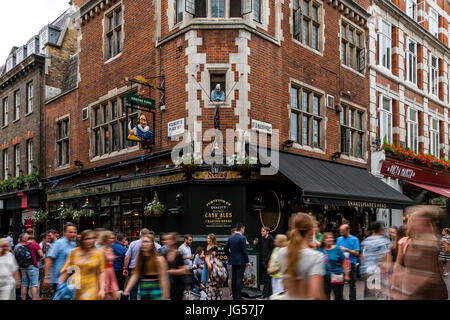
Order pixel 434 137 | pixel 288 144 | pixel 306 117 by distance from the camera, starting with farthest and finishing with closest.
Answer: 1. pixel 434 137
2. pixel 306 117
3. pixel 288 144

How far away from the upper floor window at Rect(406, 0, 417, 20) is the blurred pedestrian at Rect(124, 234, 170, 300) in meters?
20.1

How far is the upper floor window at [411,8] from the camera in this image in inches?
859

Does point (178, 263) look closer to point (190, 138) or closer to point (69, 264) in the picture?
point (69, 264)

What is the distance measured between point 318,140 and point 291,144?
2.38m

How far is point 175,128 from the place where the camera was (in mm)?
13320

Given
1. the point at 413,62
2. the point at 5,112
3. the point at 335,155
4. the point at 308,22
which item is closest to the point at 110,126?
the point at 308,22

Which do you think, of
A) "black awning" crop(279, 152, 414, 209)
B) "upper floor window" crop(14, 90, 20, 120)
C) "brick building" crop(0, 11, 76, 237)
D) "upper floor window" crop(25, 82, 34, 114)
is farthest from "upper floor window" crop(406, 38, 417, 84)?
"upper floor window" crop(14, 90, 20, 120)

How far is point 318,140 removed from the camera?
16.0 meters

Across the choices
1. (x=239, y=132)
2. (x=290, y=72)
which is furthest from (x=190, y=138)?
(x=290, y=72)

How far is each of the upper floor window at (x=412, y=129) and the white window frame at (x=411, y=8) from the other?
15.8 ft

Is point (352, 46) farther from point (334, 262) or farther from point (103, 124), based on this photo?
point (334, 262)

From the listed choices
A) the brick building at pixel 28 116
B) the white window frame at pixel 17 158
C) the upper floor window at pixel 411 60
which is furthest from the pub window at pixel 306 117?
the white window frame at pixel 17 158

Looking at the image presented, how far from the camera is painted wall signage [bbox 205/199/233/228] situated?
1254cm

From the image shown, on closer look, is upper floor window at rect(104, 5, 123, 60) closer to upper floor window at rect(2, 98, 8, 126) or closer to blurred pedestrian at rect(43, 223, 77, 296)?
blurred pedestrian at rect(43, 223, 77, 296)
